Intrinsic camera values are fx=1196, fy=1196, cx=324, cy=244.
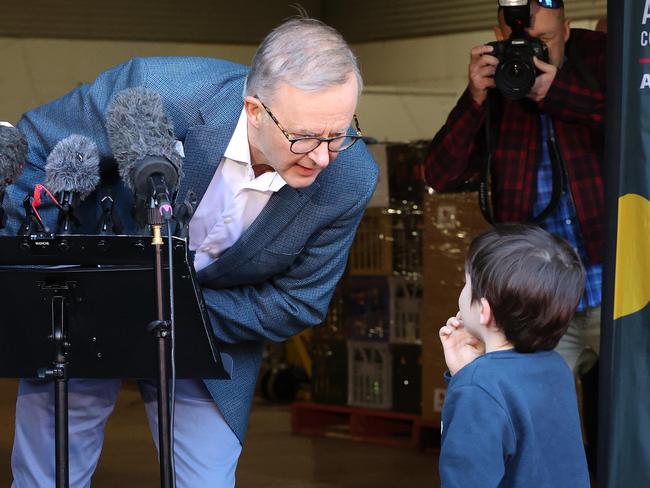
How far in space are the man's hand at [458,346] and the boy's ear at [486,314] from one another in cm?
10

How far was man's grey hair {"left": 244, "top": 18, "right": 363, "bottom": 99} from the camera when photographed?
2.53 metres

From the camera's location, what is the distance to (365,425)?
21.9ft

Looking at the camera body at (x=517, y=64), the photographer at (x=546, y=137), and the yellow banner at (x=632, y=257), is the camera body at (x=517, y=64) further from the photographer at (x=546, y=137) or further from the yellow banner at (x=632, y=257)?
the yellow banner at (x=632, y=257)

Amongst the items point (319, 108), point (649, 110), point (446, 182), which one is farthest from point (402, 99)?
point (319, 108)

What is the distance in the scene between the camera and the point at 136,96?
7.99 feet

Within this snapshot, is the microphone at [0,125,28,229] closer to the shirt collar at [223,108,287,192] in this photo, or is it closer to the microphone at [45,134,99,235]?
the microphone at [45,134,99,235]

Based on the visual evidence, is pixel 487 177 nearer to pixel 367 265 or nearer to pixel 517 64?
pixel 517 64

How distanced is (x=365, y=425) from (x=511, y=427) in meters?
4.30

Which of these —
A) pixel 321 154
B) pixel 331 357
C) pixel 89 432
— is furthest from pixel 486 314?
pixel 331 357

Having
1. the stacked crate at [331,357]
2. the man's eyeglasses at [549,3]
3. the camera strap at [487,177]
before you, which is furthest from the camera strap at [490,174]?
the stacked crate at [331,357]

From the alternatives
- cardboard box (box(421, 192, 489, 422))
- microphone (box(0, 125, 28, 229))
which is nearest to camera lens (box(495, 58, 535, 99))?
microphone (box(0, 125, 28, 229))

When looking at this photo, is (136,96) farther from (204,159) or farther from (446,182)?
(446,182)

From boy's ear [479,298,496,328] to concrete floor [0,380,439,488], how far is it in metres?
3.24

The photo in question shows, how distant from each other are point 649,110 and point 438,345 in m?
2.95
